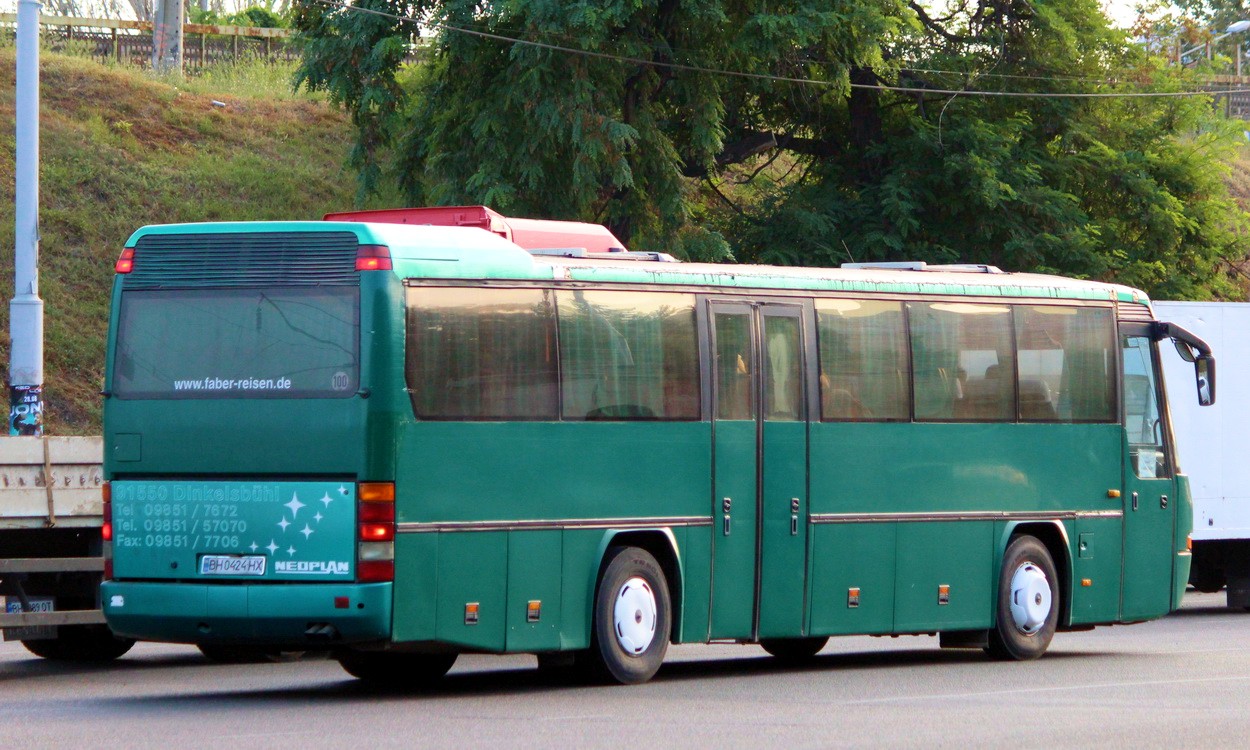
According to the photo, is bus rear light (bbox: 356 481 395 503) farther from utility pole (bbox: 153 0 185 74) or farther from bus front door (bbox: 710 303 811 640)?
utility pole (bbox: 153 0 185 74)

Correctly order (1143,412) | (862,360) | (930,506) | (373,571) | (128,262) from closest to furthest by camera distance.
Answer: (373,571) < (128,262) < (862,360) < (930,506) < (1143,412)

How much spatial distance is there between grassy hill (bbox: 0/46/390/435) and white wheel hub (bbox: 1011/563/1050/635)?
17.6 metres

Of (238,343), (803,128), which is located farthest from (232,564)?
(803,128)

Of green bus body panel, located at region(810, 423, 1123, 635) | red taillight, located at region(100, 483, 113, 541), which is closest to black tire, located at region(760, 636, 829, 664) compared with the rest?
green bus body panel, located at region(810, 423, 1123, 635)

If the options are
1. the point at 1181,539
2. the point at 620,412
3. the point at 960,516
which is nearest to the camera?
the point at 620,412

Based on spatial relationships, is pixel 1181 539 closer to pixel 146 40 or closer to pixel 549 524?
pixel 549 524

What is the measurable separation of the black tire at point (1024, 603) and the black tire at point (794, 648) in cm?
137

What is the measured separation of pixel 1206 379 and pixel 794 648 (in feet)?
13.6

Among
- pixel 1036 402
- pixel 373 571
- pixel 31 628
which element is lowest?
pixel 31 628

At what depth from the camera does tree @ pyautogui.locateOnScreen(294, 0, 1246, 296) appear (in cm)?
2614

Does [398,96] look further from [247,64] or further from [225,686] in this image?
[247,64]

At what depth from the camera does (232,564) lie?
11414 mm

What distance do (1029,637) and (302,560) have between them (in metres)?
6.70

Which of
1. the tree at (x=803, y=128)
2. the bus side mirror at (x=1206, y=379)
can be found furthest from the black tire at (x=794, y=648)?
the tree at (x=803, y=128)
